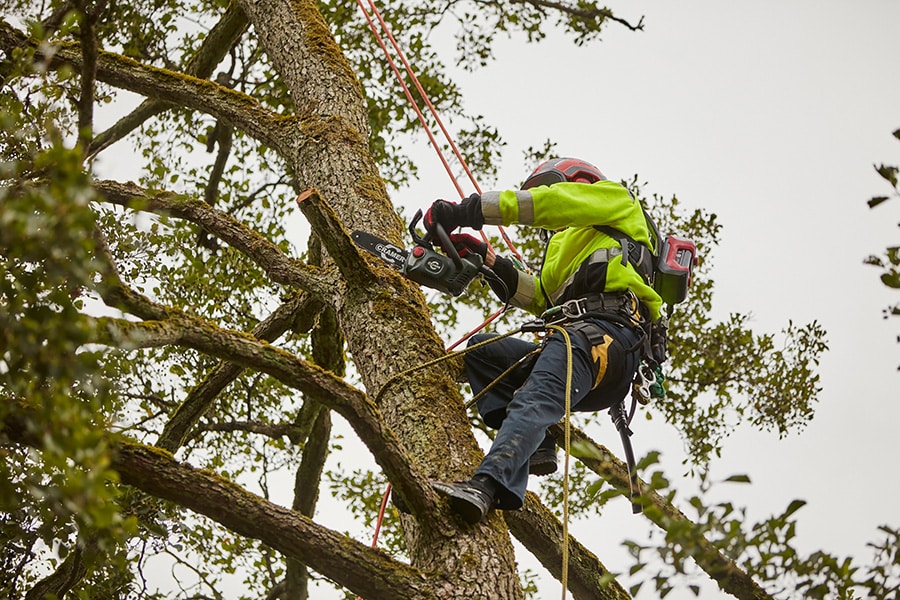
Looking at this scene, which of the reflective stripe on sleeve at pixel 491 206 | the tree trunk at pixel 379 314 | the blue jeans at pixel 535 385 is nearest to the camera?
the tree trunk at pixel 379 314

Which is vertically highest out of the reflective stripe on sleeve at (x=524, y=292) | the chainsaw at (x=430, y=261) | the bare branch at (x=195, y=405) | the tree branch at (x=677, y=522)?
the reflective stripe on sleeve at (x=524, y=292)

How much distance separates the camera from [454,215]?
3.53 metres

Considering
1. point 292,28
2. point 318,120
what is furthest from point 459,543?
point 292,28

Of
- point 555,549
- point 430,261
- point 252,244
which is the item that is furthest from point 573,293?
point 252,244

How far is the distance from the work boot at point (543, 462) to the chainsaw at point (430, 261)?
0.69 meters

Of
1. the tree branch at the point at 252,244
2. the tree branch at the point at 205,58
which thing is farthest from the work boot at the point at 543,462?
the tree branch at the point at 205,58

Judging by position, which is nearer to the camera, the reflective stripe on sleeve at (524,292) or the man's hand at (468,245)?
the man's hand at (468,245)

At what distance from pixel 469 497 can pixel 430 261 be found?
115 cm

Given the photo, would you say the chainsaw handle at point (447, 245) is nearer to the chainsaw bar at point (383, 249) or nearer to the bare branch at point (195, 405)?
the chainsaw bar at point (383, 249)

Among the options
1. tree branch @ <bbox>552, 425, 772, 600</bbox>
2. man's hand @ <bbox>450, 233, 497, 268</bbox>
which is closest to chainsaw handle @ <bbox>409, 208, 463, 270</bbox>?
man's hand @ <bbox>450, 233, 497, 268</bbox>

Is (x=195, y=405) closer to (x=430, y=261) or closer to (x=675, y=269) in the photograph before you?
(x=430, y=261)

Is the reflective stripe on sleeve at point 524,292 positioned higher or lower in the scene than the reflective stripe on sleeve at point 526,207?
higher

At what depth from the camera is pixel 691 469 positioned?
6.17 meters

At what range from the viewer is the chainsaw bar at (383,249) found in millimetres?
3637
